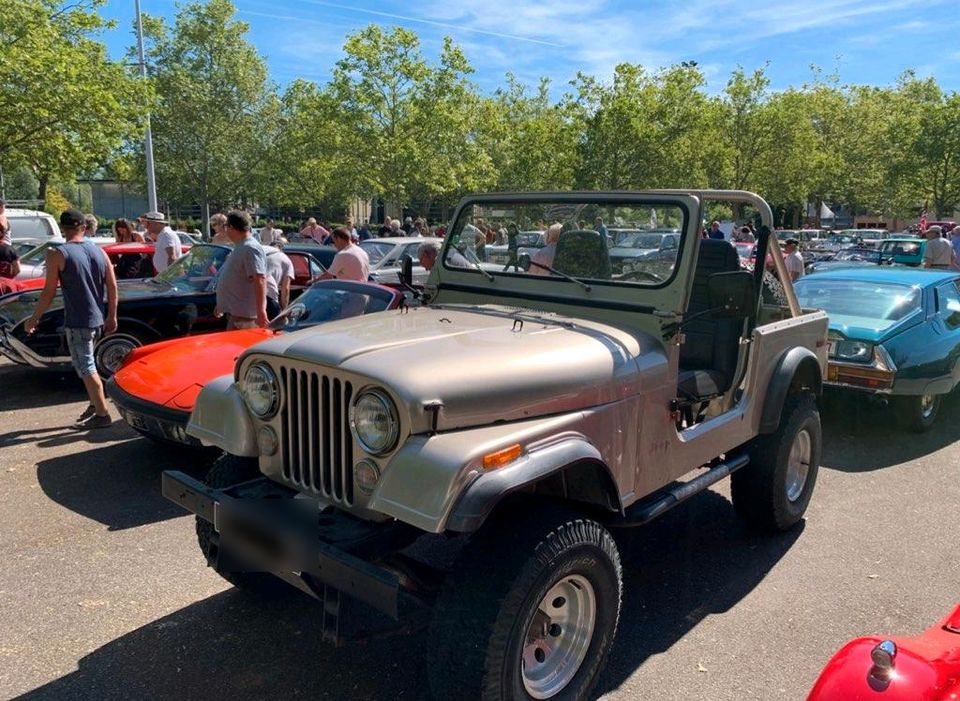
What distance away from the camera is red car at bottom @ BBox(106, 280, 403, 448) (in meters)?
5.20

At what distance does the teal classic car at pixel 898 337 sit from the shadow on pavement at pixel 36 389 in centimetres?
716

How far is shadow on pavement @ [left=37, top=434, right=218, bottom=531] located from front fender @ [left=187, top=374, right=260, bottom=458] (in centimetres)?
165

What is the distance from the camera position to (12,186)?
49562mm

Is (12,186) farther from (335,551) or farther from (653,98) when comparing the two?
(335,551)

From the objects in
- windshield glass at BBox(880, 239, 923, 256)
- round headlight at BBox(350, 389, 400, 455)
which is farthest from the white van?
windshield glass at BBox(880, 239, 923, 256)

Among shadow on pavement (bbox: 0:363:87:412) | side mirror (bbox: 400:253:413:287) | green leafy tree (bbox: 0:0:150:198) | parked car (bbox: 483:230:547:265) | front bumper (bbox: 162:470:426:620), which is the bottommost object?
shadow on pavement (bbox: 0:363:87:412)

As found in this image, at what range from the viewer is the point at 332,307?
20.6 feet

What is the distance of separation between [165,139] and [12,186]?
26.8 metres

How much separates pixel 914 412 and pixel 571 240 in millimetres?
4628

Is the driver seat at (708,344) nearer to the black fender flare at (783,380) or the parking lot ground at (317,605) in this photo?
the black fender flare at (783,380)

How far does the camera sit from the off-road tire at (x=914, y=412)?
6855 millimetres

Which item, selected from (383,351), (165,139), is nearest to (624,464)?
(383,351)

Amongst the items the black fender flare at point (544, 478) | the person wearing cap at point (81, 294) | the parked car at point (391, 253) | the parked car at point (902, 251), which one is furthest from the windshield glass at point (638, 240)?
the parked car at point (902, 251)

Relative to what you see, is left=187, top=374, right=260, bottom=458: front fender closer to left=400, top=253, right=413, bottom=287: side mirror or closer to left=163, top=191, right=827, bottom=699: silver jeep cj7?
left=163, top=191, right=827, bottom=699: silver jeep cj7
